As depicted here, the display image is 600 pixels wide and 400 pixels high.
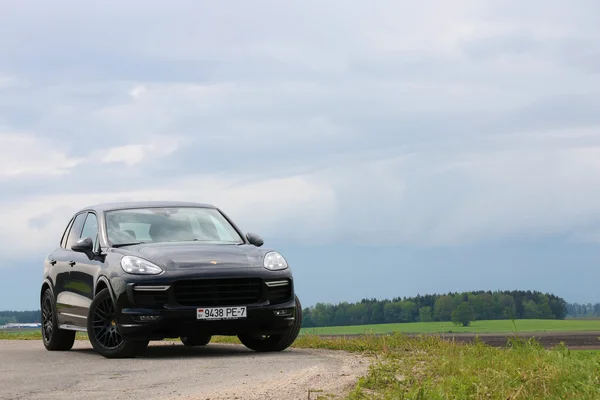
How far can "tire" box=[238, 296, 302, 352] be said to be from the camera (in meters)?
12.9

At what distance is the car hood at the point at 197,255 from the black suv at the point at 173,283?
0.5 inches

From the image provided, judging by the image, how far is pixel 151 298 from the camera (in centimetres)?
1207

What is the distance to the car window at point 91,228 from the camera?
13.8 meters

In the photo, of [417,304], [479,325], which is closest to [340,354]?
[479,325]

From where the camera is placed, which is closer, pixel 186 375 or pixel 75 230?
pixel 186 375

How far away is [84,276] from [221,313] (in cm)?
230

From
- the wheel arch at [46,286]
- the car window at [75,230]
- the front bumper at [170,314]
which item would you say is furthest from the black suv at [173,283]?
the wheel arch at [46,286]

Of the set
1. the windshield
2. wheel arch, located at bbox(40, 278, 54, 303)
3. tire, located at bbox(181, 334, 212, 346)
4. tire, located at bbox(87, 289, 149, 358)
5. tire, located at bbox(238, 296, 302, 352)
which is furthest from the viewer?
tire, located at bbox(181, 334, 212, 346)

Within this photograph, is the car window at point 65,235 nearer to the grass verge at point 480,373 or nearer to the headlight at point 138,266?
the headlight at point 138,266

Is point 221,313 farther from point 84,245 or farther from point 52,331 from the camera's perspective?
point 52,331

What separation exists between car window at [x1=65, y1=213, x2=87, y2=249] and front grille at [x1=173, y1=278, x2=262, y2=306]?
3.22 metres

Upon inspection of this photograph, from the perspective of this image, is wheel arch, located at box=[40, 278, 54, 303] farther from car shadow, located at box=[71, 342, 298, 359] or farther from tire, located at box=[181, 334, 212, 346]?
tire, located at box=[181, 334, 212, 346]

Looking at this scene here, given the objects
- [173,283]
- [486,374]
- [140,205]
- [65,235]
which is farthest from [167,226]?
[486,374]

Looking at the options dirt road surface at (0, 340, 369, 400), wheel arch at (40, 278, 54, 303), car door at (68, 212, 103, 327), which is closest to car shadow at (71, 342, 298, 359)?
dirt road surface at (0, 340, 369, 400)
